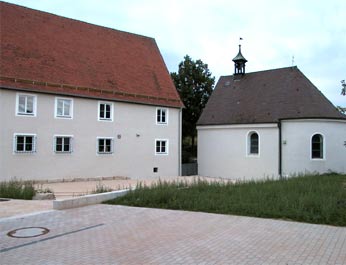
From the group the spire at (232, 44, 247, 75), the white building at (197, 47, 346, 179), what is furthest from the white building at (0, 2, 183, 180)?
the spire at (232, 44, 247, 75)

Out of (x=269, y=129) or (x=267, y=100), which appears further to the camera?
(x=267, y=100)

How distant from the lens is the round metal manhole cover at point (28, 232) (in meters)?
8.83

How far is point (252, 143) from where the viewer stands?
33.6 metres

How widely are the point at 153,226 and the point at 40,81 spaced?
764 inches

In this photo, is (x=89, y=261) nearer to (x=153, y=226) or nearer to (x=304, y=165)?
(x=153, y=226)

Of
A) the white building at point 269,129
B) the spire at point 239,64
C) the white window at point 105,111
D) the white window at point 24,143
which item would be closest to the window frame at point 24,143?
the white window at point 24,143

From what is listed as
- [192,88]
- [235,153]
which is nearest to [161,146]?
[235,153]

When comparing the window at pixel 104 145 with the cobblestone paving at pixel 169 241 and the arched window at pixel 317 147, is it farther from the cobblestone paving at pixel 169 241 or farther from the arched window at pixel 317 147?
the cobblestone paving at pixel 169 241

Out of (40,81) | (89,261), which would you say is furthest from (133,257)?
(40,81)

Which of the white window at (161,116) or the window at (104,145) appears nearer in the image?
the window at (104,145)

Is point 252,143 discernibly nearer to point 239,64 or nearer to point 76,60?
point 239,64

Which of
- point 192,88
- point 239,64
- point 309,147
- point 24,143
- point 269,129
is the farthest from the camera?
point 192,88

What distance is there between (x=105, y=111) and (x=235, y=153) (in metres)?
12.0

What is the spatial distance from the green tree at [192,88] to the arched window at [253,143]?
47.4 ft
